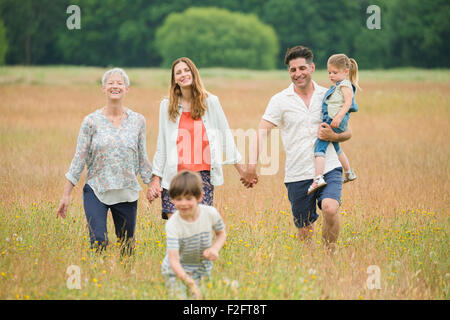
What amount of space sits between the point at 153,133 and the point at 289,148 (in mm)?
10965

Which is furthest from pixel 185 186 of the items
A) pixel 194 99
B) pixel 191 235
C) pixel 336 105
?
pixel 336 105

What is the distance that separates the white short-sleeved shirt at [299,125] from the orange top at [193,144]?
0.78 m

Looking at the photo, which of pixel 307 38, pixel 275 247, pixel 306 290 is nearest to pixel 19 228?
pixel 275 247

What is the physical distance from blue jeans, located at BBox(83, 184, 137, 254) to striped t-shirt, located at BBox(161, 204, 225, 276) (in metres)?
1.10

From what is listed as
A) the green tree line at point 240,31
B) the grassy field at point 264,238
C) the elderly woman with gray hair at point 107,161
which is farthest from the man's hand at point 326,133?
the green tree line at point 240,31

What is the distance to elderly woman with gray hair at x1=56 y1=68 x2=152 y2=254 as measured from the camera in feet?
17.9

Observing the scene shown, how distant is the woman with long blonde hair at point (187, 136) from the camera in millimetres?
5480

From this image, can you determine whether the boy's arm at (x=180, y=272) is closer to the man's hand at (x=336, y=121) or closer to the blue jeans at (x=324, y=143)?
the blue jeans at (x=324, y=143)

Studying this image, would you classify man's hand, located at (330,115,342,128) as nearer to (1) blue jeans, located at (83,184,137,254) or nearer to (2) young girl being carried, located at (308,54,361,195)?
(2) young girl being carried, located at (308,54,361,195)

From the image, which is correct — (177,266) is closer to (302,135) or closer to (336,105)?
(302,135)

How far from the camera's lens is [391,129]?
17078 millimetres

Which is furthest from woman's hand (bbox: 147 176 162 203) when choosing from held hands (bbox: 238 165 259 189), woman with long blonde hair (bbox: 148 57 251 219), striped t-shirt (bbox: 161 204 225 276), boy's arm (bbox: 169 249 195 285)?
boy's arm (bbox: 169 249 195 285)

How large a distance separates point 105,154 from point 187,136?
79 centimetres

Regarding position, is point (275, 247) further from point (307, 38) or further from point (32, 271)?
point (307, 38)
